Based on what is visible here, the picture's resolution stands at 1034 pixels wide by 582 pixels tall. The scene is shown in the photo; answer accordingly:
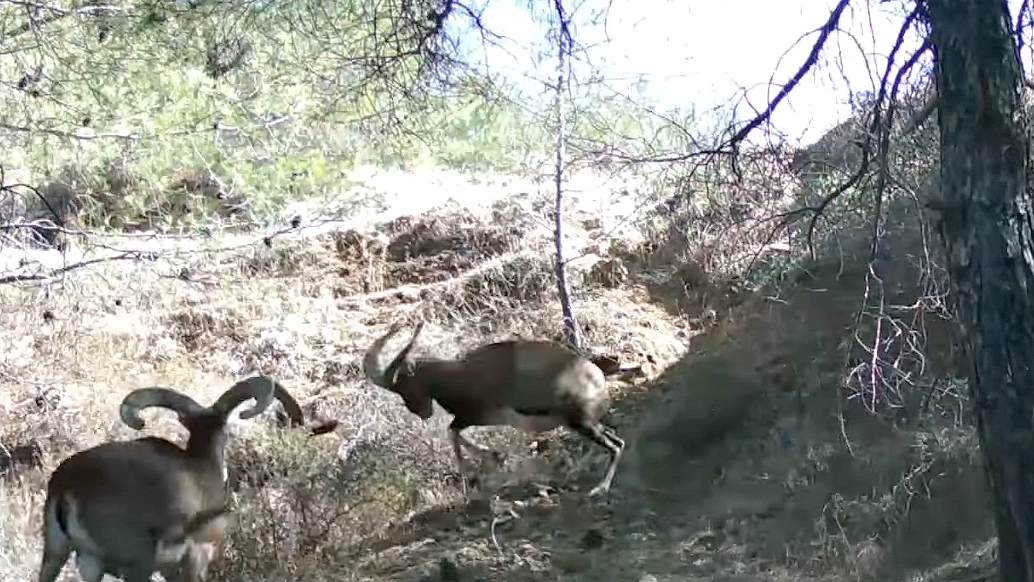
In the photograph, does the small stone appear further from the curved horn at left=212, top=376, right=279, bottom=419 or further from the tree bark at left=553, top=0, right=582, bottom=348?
the tree bark at left=553, top=0, right=582, bottom=348

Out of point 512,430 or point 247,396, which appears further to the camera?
point 512,430

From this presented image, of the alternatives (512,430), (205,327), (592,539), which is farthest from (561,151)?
(205,327)

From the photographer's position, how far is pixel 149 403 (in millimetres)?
7609

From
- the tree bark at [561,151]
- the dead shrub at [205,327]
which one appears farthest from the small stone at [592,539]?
the dead shrub at [205,327]

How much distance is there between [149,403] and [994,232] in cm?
→ 459

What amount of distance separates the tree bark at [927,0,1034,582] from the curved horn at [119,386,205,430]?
14.1 feet

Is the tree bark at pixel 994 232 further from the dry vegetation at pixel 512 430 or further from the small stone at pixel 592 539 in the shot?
the small stone at pixel 592 539

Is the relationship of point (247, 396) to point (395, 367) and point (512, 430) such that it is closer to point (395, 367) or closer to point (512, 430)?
point (395, 367)

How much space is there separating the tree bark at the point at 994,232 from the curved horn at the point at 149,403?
429 cm

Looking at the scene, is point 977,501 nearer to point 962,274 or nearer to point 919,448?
point 919,448

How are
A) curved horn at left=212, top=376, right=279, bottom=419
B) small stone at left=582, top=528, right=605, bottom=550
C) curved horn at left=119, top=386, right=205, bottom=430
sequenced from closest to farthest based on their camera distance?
curved horn at left=119, top=386, right=205, bottom=430, curved horn at left=212, top=376, right=279, bottom=419, small stone at left=582, top=528, right=605, bottom=550

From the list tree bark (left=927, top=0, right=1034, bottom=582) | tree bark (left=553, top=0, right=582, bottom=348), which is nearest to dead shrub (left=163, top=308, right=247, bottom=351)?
tree bark (left=553, top=0, right=582, bottom=348)

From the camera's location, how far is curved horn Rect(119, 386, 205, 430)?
7.57 m

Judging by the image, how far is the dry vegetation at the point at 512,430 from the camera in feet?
28.3
